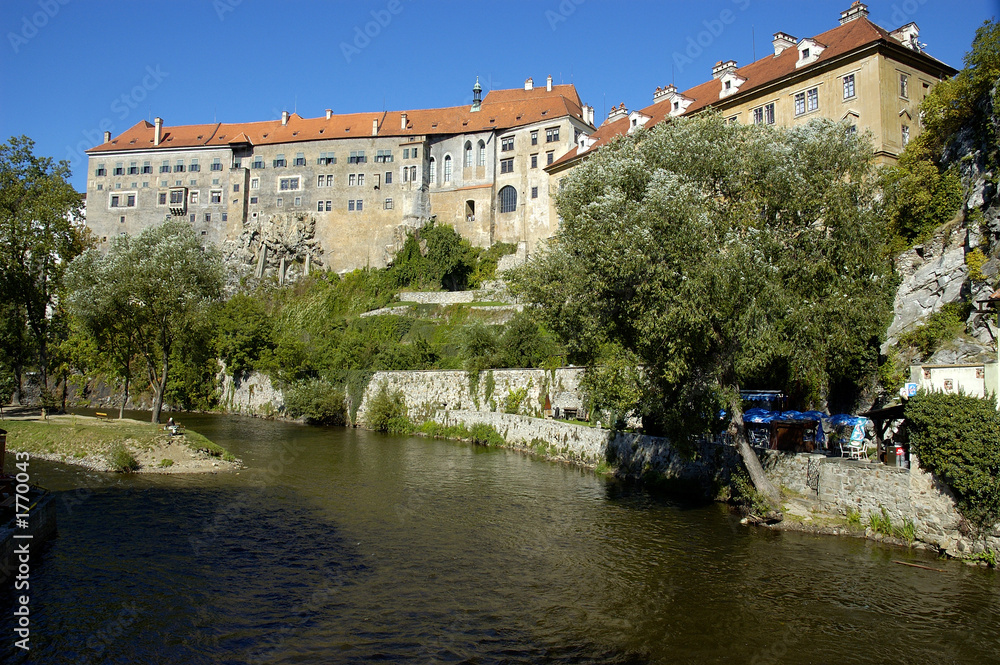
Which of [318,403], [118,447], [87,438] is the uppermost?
→ [318,403]

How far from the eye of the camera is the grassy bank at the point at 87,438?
74.9 feet

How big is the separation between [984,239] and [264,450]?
1102 inches

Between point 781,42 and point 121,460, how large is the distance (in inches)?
1654

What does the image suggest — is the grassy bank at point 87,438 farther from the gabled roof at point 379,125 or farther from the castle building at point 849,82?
the gabled roof at point 379,125

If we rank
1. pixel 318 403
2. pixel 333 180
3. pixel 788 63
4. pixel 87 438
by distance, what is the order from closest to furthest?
pixel 87 438 → pixel 788 63 → pixel 318 403 → pixel 333 180

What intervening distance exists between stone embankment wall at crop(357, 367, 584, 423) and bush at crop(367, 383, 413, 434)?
0.45 metres

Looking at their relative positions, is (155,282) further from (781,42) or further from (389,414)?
(781,42)

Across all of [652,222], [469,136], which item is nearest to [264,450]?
[652,222]

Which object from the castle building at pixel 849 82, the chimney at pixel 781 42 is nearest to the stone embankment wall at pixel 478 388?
the castle building at pixel 849 82

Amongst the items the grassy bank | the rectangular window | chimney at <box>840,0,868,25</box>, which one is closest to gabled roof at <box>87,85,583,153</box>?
chimney at <box>840,0,868,25</box>

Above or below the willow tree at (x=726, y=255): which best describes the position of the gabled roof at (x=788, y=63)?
above

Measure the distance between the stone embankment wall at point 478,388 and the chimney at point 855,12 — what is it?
25.6 m

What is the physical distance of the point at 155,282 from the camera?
90.0ft

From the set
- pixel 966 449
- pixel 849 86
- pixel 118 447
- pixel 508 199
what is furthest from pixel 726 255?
pixel 508 199
